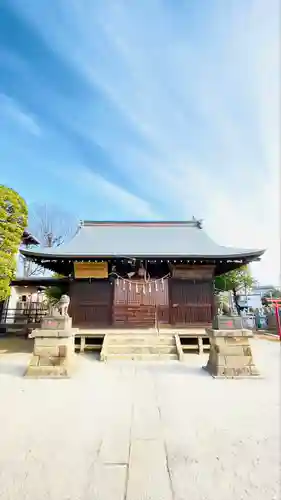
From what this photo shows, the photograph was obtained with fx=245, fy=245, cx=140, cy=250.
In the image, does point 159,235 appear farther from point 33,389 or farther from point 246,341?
point 33,389

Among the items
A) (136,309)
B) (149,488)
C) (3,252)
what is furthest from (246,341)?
(3,252)

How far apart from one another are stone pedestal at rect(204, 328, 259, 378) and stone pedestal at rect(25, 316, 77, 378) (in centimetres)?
341

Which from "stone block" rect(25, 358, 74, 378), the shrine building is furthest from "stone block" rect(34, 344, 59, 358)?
the shrine building

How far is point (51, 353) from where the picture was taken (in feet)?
18.5

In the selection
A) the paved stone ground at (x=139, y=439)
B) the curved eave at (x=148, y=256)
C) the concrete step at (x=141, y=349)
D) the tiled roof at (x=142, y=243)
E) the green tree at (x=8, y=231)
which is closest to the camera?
the paved stone ground at (x=139, y=439)

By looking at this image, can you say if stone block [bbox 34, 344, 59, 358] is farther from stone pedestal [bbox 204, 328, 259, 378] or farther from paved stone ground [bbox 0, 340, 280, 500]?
stone pedestal [bbox 204, 328, 259, 378]

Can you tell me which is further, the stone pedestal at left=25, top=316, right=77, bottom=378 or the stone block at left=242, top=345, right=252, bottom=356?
the stone block at left=242, top=345, right=252, bottom=356

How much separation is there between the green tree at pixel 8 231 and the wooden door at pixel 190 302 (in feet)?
21.1

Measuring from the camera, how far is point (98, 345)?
8812 millimetres

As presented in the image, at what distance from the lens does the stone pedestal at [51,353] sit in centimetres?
549

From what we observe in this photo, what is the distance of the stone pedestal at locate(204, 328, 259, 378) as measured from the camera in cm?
553

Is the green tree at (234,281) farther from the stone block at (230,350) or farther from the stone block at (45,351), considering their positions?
the stone block at (45,351)

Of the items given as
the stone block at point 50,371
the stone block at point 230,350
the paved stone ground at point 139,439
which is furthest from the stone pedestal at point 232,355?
the stone block at point 50,371

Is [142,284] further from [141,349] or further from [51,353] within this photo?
[51,353]
